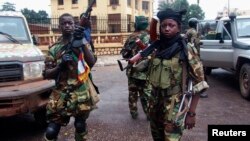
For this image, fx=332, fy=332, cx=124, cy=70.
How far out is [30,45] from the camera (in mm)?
5418

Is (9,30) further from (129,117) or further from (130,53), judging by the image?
(129,117)

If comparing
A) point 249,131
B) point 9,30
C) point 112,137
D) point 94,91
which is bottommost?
point 112,137

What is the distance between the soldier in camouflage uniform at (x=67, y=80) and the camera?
343cm

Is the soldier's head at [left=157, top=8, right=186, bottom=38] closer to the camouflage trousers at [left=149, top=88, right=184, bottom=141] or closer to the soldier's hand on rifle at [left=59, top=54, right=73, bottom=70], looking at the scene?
the camouflage trousers at [left=149, top=88, right=184, bottom=141]

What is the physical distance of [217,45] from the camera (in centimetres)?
811

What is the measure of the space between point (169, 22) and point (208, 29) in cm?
660

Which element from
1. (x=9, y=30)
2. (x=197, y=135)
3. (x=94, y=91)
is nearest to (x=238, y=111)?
(x=197, y=135)

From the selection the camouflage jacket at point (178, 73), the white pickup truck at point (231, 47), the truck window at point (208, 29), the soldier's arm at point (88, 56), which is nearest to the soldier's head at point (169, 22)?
the camouflage jacket at point (178, 73)

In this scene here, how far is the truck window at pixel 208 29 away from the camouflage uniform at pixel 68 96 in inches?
223

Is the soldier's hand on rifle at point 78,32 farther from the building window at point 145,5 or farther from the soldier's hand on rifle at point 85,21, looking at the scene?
the building window at point 145,5

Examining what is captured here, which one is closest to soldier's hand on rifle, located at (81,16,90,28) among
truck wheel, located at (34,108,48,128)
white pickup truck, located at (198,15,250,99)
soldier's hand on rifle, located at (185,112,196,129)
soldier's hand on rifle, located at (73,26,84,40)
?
soldier's hand on rifle, located at (73,26,84,40)

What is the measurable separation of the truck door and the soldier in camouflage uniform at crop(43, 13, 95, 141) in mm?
4980

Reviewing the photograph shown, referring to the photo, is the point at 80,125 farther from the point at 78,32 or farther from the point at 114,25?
the point at 114,25

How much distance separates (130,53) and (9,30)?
83.0 inches
